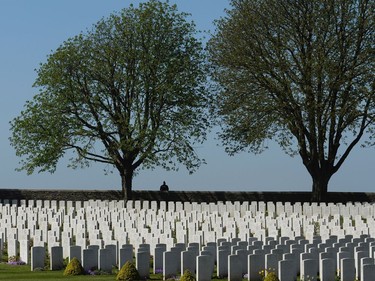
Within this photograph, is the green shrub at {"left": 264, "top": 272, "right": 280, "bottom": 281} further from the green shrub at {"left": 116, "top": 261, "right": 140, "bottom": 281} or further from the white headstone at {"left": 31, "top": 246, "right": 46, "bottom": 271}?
the white headstone at {"left": 31, "top": 246, "right": 46, "bottom": 271}

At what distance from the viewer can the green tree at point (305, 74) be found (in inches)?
1690

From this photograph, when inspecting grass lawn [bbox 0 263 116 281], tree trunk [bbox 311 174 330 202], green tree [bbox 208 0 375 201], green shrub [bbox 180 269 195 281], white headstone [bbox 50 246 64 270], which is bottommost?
grass lawn [bbox 0 263 116 281]

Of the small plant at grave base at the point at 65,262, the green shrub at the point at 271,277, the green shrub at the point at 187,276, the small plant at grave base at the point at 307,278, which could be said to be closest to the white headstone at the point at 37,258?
the small plant at grave base at the point at 65,262

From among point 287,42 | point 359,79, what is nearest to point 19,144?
point 287,42

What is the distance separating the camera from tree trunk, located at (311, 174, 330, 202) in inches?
1703

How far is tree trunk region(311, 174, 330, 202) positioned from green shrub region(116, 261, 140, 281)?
29.0m

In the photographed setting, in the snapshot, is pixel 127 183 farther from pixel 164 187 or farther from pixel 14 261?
pixel 14 261

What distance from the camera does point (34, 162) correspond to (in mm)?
45375

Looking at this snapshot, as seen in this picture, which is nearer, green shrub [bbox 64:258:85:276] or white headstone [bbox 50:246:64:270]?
green shrub [bbox 64:258:85:276]

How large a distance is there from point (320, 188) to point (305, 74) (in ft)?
19.0

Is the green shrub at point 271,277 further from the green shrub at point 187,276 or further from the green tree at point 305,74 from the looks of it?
the green tree at point 305,74

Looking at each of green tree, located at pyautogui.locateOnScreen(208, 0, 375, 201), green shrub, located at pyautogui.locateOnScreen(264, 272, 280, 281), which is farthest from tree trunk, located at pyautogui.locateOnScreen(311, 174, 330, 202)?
green shrub, located at pyautogui.locateOnScreen(264, 272, 280, 281)

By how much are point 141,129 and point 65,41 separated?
673 cm

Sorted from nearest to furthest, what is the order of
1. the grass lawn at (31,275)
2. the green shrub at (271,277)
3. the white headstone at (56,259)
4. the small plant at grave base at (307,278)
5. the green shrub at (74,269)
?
the green shrub at (271,277)
the small plant at grave base at (307,278)
the grass lawn at (31,275)
the green shrub at (74,269)
the white headstone at (56,259)
